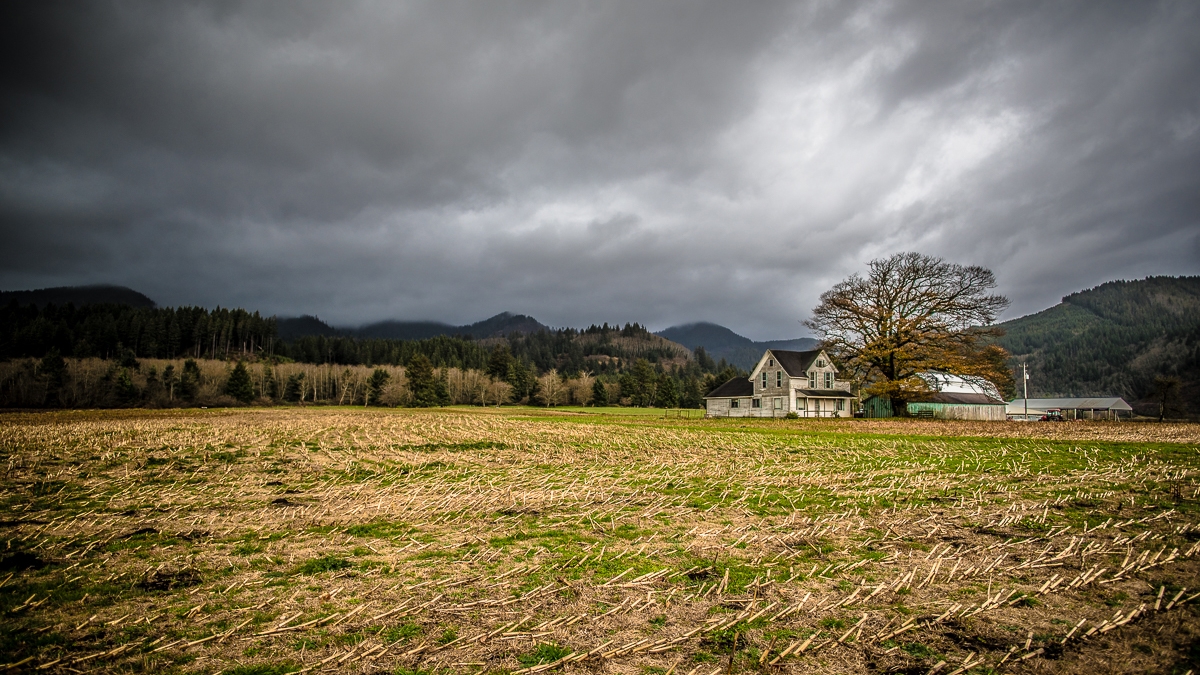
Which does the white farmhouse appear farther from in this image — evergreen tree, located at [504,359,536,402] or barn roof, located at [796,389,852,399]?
evergreen tree, located at [504,359,536,402]

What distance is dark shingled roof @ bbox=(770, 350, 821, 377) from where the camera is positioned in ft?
208

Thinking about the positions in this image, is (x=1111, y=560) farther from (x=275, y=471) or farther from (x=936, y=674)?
(x=275, y=471)

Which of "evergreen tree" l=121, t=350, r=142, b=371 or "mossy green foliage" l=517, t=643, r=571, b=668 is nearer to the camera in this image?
"mossy green foliage" l=517, t=643, r=571, b=668

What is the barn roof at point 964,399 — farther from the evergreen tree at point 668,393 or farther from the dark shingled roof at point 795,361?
the evergreen tree at point 668,393

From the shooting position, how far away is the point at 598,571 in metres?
6.91

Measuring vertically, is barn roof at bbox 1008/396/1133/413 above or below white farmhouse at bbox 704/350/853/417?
below

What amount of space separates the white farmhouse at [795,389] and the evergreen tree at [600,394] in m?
51.2

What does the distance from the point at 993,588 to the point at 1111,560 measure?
7.94 feet

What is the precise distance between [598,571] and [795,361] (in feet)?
208

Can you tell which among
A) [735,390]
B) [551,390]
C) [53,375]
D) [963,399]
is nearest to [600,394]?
[551,390]

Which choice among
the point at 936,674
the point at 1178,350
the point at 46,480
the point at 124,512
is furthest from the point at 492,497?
the point at 1178,350

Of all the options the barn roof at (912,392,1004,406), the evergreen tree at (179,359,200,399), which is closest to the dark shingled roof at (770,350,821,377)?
the barn roof at (912,392,1004,406)

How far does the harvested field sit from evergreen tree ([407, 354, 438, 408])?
88.5m

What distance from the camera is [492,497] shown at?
11617 millimetres
